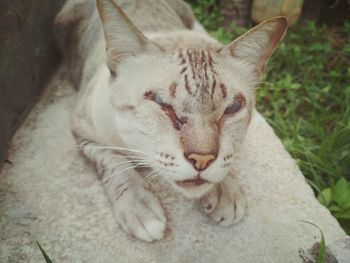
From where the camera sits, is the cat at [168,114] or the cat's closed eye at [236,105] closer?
the cat at [168,114]

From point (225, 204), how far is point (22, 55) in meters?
1.43

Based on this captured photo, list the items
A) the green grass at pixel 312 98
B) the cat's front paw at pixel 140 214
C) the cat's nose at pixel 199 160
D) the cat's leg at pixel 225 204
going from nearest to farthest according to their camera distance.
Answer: the cat's nose at pixel 199 160 < the cat's front paw at pixel 140 214 < the cat's leg at pixel 225 204 < the green grass at pixel 312 98

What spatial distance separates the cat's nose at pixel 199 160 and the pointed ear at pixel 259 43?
1.85 feet

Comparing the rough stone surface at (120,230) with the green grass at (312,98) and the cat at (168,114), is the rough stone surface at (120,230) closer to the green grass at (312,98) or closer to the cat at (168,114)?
the cat at (168,114)

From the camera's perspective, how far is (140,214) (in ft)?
6.85

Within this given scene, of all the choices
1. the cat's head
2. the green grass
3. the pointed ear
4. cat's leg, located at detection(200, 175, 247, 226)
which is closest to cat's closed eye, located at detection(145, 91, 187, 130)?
the cat's head

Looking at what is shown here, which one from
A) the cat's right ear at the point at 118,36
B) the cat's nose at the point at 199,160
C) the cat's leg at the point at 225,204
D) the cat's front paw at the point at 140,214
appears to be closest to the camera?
the cat's nose at the point at 199,160

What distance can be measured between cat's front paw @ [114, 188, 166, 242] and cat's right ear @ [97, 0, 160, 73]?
0.61 m

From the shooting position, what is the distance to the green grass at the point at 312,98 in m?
2.90

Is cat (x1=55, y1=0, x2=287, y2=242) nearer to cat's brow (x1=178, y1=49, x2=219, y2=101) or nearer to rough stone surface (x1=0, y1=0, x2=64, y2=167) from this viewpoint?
cat's brow (x1=178, y1=49, x2=219, y2=101)

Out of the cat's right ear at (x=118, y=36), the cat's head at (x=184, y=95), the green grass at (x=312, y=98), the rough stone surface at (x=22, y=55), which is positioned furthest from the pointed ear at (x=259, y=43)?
the rough stone surface at (x=22, y=55)

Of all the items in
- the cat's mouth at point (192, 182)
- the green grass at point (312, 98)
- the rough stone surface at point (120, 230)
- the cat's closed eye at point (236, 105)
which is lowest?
the green grass at point (312, 98)

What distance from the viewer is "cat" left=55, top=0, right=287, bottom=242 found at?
1.81 metres

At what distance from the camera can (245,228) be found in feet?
7.32
